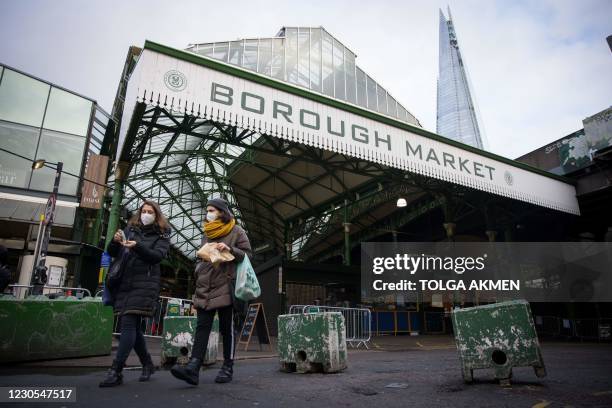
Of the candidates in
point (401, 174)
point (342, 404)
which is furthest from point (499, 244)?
point (342, 404)

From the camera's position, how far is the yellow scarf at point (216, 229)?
3.92 metres

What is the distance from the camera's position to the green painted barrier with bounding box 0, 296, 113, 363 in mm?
5418

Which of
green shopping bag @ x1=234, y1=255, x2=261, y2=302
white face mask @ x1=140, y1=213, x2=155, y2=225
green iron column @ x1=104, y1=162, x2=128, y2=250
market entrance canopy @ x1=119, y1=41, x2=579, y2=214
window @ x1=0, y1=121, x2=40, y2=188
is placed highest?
window @ x1=0, y1=121, x2=40, y2=188

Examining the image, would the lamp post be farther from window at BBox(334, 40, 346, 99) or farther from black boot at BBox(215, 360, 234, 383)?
window at BBox(334, 40, 346, 99)

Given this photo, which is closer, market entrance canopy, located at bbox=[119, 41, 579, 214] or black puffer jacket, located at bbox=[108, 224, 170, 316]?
black puffer jacket, located at bbox=[108, 224, 170, 316]

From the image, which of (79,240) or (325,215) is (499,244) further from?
(79,240)

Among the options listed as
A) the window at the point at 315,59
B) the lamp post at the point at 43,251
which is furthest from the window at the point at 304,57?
the lamp post at the point at 43,251

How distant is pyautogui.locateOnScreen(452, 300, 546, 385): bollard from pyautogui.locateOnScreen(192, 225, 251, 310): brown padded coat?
2526mm

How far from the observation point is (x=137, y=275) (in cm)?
379

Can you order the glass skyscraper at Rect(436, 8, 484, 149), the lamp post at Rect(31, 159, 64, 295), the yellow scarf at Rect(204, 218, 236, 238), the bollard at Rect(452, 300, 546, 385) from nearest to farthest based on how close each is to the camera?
the bollard at Rect(452, 300, 546, 385)
the yellow scarf at Rect(204, 218, 236, 238)
the lamp post at Rect(31, 159, 64, 295)
the glass skyscraper at Rect(436, 8, 484, 149)

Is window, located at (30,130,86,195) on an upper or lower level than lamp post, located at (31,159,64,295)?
upper

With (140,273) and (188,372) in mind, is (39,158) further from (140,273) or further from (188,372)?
(188,372)

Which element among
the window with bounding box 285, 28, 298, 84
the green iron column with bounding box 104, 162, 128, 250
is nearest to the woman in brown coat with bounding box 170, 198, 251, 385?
the green iron column with bounding box 104, 162, 128, 250

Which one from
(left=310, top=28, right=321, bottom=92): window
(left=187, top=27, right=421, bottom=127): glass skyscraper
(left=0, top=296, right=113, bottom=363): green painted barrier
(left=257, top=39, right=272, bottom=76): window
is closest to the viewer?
(left=0, top=296, right=113, bottom=363): green painted barrier
